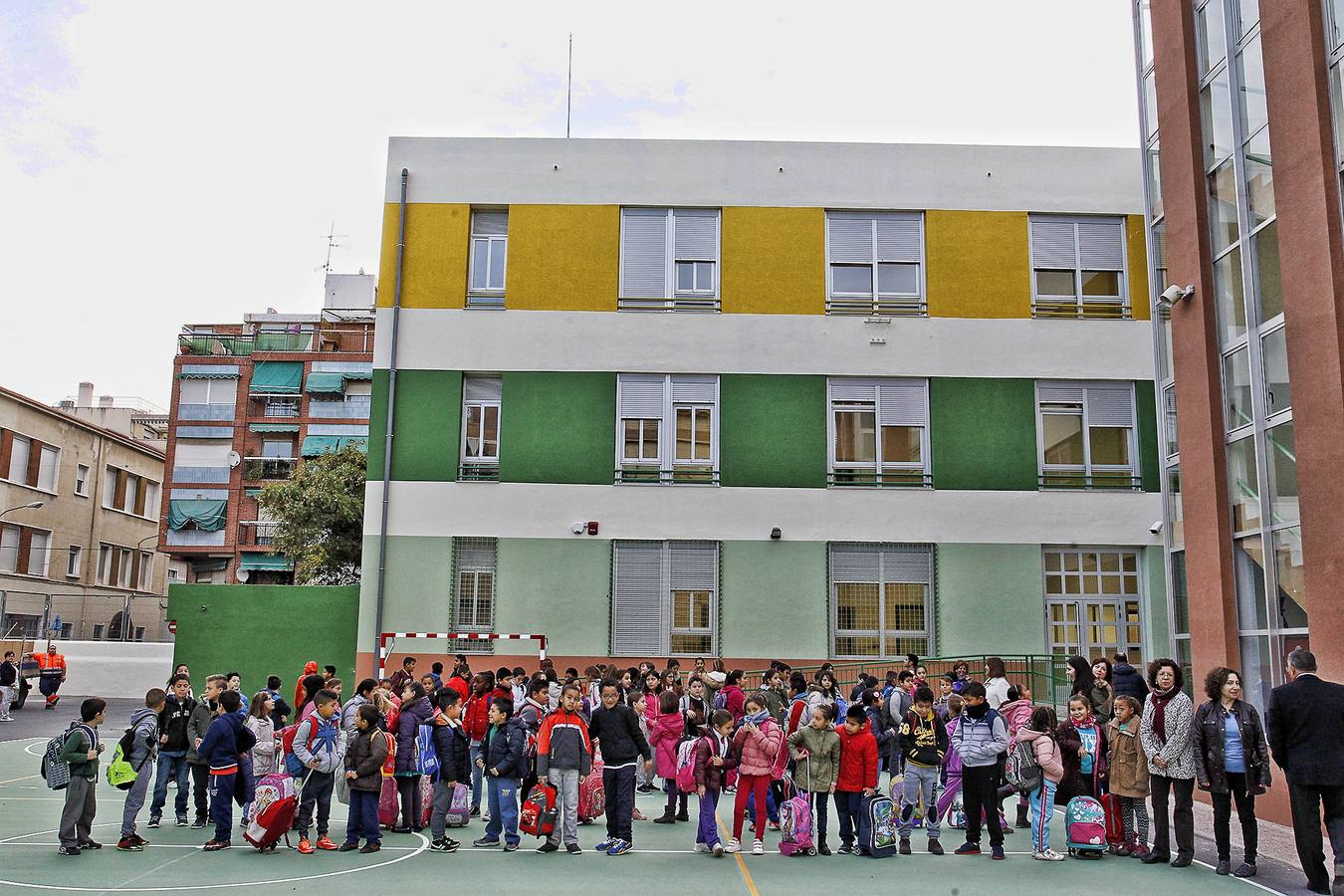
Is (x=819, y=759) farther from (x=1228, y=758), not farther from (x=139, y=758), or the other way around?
(x=139, y=758)

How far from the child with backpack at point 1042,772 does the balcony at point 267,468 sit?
63674 millimetres

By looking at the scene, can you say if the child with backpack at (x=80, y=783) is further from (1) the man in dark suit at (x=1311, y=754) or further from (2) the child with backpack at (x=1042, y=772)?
(1) the man in dark suit at (x=1311, y=754)

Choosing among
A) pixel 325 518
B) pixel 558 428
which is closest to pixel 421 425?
pixel 558 428

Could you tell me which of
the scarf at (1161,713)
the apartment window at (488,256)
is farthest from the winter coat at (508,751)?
the apartment window at (488,256)

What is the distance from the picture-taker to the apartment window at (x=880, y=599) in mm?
23734

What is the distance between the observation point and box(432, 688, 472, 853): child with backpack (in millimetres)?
12383

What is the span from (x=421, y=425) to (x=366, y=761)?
13282 mm

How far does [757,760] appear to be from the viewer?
12422mm

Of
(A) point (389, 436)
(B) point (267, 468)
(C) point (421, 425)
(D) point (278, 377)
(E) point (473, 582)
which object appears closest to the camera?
(E) point (473, 582)

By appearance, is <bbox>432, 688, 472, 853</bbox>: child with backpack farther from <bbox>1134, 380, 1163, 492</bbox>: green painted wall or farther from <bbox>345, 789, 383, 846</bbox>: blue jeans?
<bbox>1134, 380, 1163, 492</bbox>: green painted wall

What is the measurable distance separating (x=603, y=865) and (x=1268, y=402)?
32.5ft

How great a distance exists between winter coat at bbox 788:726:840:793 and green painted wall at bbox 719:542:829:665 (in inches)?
440

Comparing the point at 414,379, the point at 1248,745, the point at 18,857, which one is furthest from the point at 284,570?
the point at 1248,745

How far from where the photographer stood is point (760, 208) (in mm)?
25000
